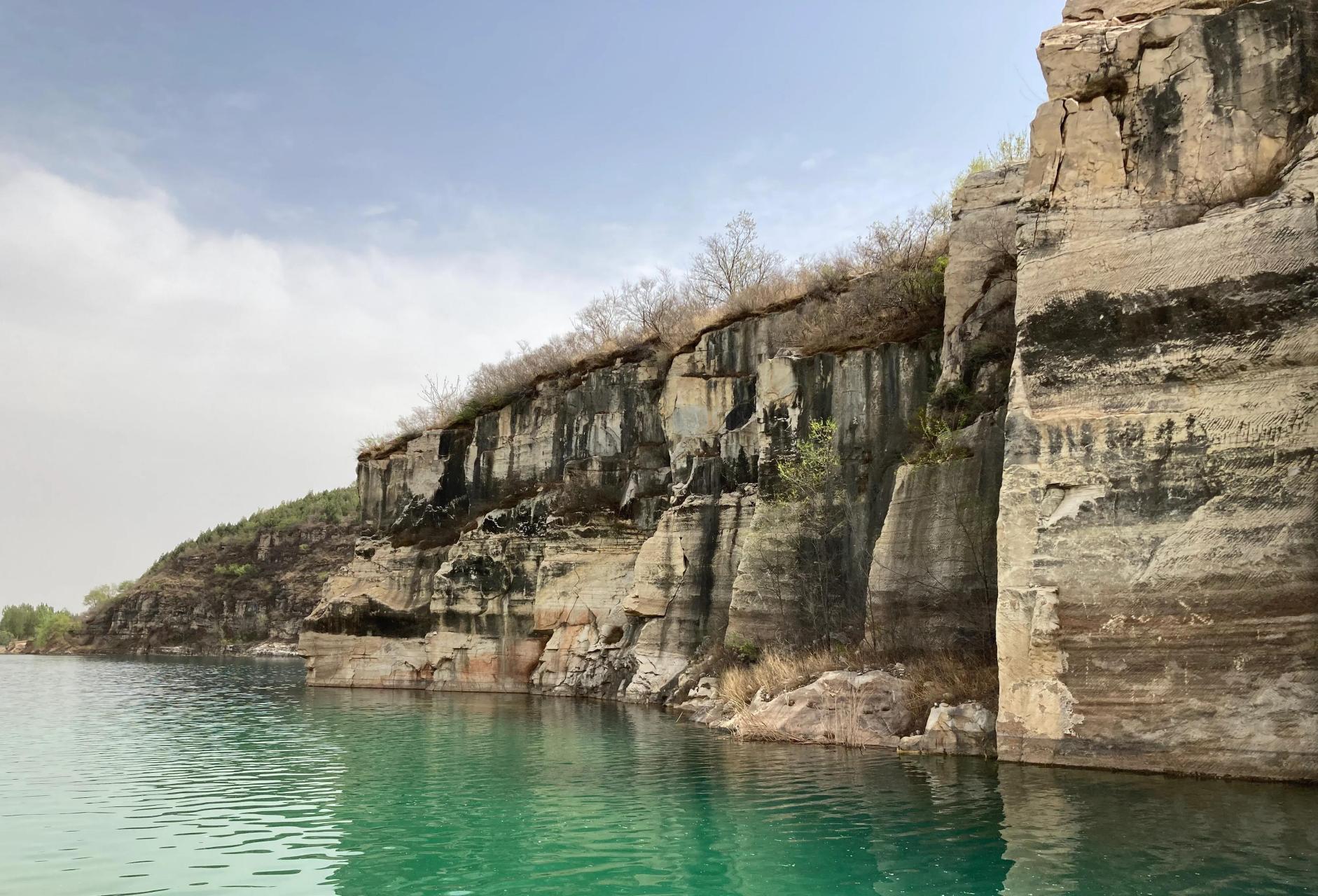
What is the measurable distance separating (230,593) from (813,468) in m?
90.2

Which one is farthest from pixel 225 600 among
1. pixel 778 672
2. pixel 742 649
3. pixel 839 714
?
pixel 839 714

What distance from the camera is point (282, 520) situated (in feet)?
361

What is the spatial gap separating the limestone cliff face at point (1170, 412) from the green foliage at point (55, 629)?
11628 cm

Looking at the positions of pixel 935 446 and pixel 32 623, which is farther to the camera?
pixel 32 623

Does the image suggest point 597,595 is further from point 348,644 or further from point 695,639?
point 348,644

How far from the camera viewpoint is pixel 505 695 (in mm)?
35188

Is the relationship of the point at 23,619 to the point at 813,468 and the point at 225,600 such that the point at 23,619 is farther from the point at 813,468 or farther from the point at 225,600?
the point at 813,468

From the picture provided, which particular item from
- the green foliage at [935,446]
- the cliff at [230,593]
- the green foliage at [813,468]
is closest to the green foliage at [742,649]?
the green foliage at [813,468]

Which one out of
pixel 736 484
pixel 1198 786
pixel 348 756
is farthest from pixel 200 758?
pixel 736 484

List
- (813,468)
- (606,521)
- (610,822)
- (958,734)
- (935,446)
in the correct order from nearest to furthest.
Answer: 1. (610,822)
2. (958,734)
3. (935,446)
4. (813,468)
5. (606,521)

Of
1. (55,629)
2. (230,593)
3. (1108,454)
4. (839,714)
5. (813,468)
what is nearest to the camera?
(1108,454)

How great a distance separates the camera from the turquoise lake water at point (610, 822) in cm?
844

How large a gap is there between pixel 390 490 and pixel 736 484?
70.6 feet

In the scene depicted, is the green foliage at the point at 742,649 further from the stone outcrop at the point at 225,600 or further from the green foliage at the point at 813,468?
the stone outcrop at the point at 225,600
